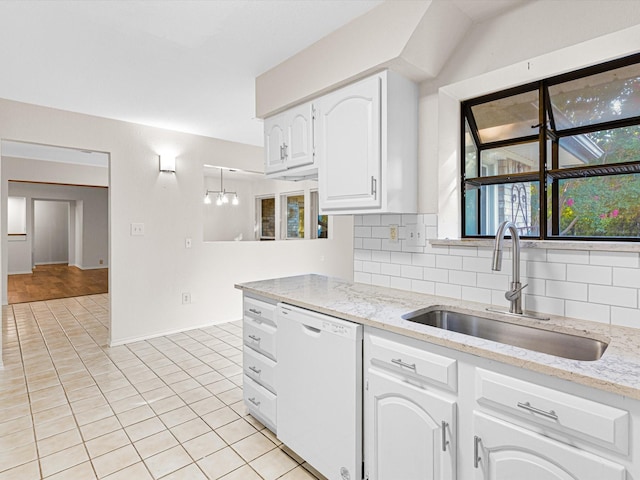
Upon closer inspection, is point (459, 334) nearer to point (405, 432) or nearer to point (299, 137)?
point (405, 432)

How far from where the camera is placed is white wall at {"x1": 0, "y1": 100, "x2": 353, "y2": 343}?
11.3 feet

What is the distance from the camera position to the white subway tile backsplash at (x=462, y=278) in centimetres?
187

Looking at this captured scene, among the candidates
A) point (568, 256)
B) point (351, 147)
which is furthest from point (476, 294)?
point (351, 147)

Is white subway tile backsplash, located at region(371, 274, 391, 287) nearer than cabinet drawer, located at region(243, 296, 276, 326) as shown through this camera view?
No

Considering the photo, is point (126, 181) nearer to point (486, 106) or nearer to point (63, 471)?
point (63, 471)

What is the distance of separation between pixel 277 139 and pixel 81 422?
2.29 metres

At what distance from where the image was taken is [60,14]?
75.9 inches

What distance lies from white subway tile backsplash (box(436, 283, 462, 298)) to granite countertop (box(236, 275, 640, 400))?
40mm

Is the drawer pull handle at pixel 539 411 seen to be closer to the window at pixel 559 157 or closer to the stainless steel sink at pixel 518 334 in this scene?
the stainless steel sink at pixel 518 334

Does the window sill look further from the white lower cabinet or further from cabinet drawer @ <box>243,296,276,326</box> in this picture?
cabinet drawer @ <box>243,296,276,326</box>

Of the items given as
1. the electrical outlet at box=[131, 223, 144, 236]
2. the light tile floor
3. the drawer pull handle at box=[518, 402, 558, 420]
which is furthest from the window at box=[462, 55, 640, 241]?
the electrical outlet at box=[131, 223, 144, 236]

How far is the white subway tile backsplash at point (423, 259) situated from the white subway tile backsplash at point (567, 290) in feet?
1.92

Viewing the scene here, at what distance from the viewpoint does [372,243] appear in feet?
7.84

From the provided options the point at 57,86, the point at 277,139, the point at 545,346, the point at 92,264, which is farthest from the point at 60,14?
the point at 92,264
